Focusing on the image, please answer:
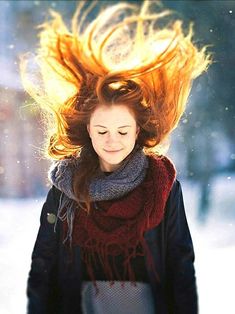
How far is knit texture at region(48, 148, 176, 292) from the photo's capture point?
1849mm

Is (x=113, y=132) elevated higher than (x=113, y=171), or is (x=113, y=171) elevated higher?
(x=113, y=132)

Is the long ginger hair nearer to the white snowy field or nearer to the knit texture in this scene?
the knit texture

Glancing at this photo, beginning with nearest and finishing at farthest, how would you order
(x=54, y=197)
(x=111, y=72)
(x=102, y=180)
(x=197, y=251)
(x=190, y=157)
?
(x=111, y=72)
(x=102, y=180)
(x=54, y=197)
(x=197, y=251)
(x=190, y=157)

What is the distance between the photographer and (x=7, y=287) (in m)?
3.04

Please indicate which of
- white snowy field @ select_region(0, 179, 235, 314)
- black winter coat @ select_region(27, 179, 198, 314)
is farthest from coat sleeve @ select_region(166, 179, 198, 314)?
white snowy field @ select_region(0, 179, 235, 314)

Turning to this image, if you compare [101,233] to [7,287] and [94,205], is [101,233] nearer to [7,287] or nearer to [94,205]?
[94,205]

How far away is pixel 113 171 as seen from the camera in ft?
6.27

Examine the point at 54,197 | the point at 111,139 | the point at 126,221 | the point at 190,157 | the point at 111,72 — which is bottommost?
the point at 126,221

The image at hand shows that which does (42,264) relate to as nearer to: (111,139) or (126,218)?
(126,218)

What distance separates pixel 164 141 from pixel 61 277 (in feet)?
1.97

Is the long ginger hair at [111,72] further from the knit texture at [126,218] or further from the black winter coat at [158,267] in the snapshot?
the black winter coat at [158,267]

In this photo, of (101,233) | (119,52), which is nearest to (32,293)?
(101,233)

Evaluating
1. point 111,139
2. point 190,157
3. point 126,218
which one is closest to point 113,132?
point 111,139

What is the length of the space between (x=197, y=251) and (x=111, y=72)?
2.16m
